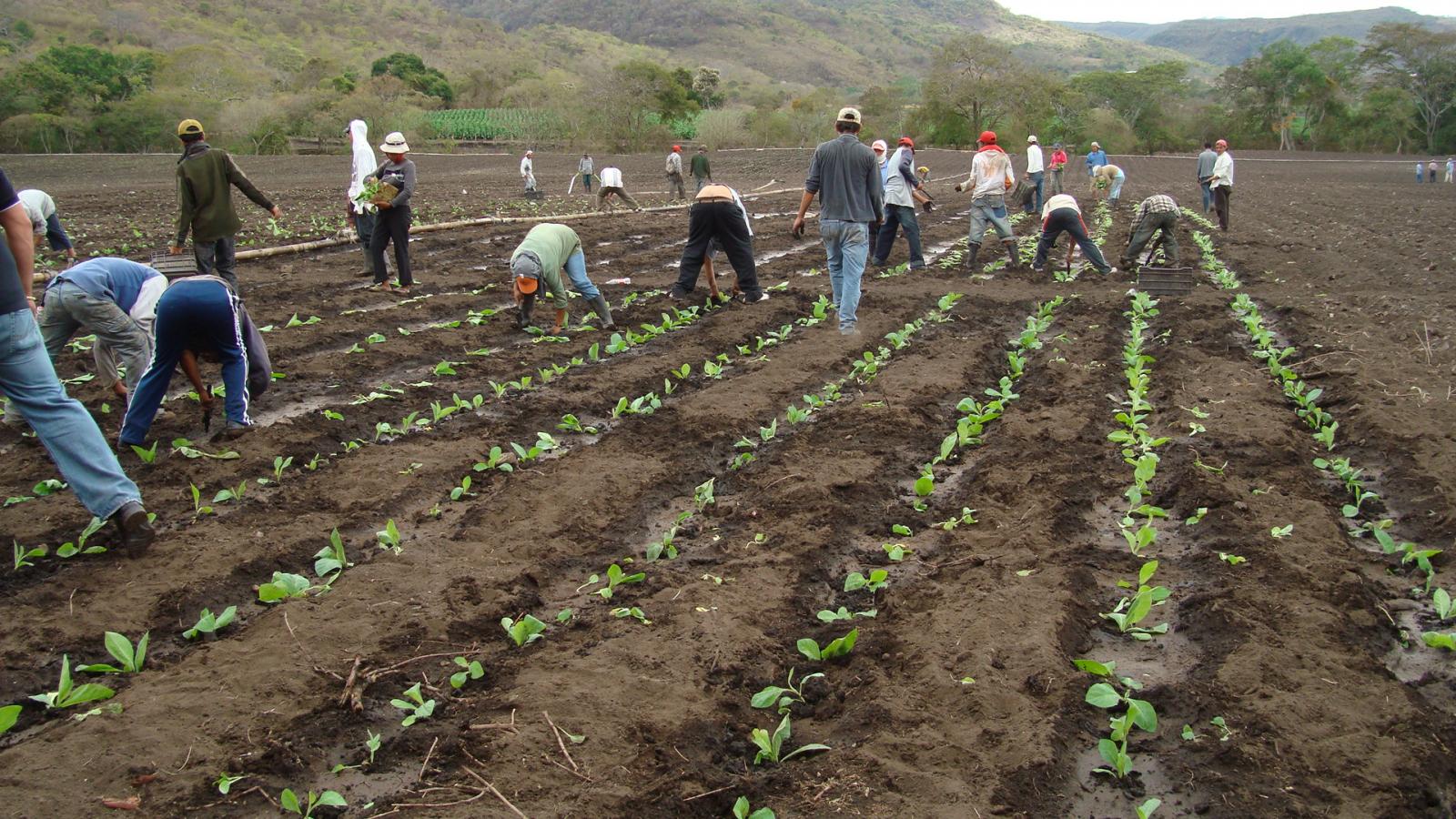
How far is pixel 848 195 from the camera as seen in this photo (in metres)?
8.27

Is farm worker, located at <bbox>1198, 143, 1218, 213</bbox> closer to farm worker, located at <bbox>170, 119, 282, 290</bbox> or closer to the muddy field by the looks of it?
the muddy field

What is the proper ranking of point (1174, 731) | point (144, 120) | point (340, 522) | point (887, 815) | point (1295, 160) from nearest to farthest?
point (887, 815) → point (1174, 731) → point (340, 522) → point (144, 120) → point (1295, 160)

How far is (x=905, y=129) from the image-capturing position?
60625 mm

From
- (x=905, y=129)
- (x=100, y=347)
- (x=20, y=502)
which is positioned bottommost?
(x=20, y=502)

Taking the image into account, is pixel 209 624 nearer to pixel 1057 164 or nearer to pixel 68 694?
pixel 68 694

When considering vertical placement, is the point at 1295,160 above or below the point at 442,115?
below

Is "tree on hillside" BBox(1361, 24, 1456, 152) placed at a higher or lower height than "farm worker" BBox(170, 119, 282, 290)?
higher

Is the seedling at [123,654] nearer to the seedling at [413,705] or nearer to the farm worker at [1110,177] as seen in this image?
the seedling at [413,705]

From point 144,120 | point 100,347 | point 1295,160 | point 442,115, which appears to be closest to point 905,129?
point 1295,160

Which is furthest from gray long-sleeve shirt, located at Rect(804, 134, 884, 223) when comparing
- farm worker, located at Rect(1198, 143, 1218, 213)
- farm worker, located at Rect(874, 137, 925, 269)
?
farm worker, located at Rect(1198, 143, 1218, 213)

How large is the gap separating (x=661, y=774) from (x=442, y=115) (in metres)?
59.8

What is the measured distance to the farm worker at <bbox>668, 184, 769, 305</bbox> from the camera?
938cm

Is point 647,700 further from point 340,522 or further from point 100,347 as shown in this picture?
point 100,347

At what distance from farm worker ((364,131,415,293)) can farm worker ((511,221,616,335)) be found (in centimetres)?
189
